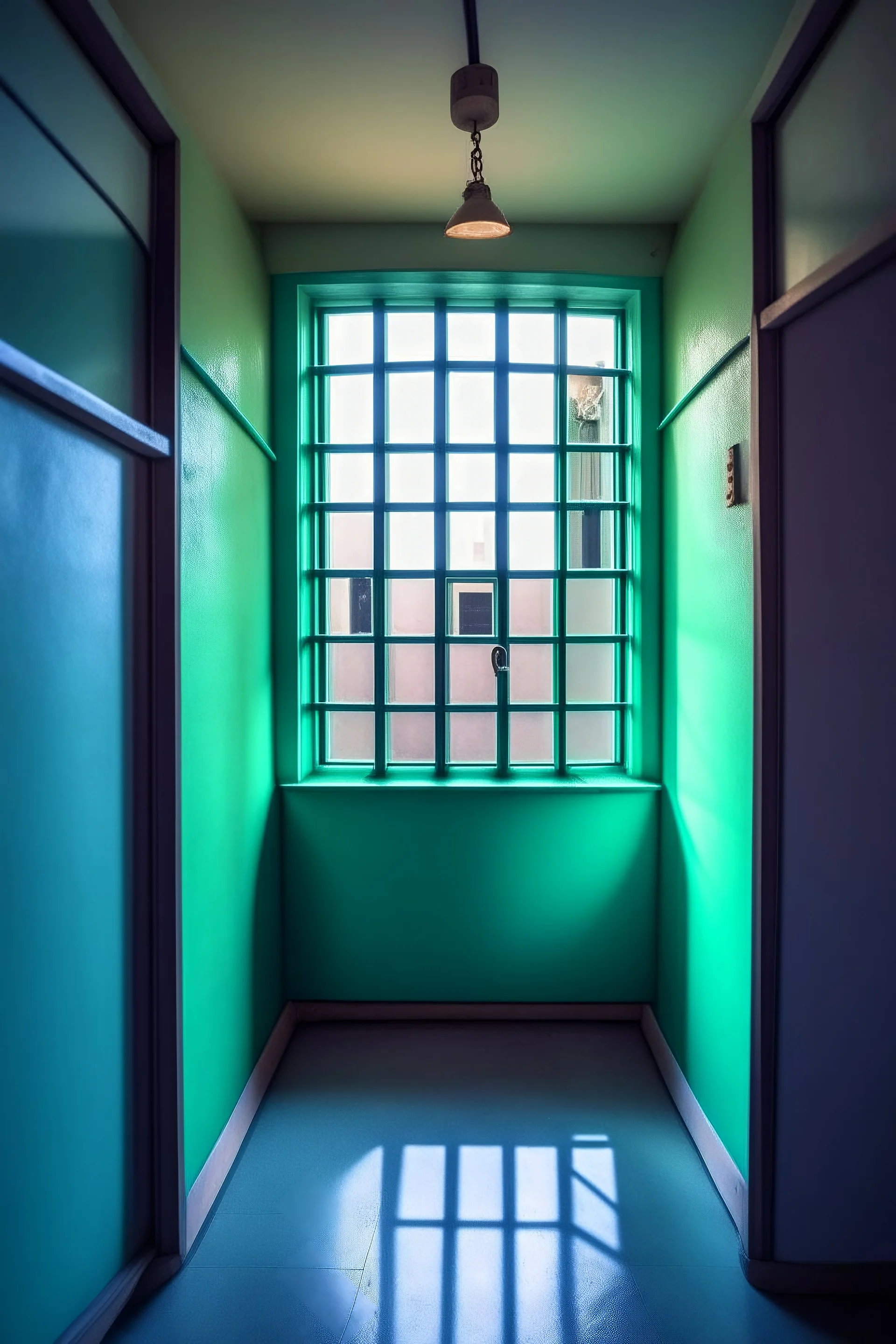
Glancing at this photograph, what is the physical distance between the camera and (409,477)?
371cm

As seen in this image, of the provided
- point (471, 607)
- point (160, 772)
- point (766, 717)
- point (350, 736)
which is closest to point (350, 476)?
point (471, 607)

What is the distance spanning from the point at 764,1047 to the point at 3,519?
226 cm

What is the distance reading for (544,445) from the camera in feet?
12.1

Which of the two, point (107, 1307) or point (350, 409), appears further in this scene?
point (350, 409)

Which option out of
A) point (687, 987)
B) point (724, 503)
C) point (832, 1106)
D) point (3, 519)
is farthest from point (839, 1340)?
point (3, 519)

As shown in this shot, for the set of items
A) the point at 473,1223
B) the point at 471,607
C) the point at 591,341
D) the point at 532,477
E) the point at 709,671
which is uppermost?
the point at 591,341

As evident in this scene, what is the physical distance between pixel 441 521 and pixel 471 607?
1.36 ft

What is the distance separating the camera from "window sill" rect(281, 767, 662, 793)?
347 cm

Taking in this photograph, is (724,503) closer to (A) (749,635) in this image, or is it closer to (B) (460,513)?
(A) (749,635)

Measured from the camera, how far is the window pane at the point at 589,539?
3.71m

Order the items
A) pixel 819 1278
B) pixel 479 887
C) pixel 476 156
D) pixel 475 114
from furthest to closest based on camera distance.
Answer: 1. pixel 479 887
2. pixel 476 156
3. pixel 475 114
4. pixel 819 1278

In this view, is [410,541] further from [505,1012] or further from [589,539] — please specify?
[505,1012]

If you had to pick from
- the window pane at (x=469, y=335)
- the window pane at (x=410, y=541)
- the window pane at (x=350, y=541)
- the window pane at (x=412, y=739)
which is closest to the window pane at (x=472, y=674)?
the window pane at (x=412, y=739)

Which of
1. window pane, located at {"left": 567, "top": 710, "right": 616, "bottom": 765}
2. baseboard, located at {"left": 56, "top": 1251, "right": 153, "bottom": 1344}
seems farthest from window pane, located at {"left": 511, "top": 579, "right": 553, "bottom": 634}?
baseboard, located at {"left": 56, "top": 1251, "right": 153, "bottom": 1344}
